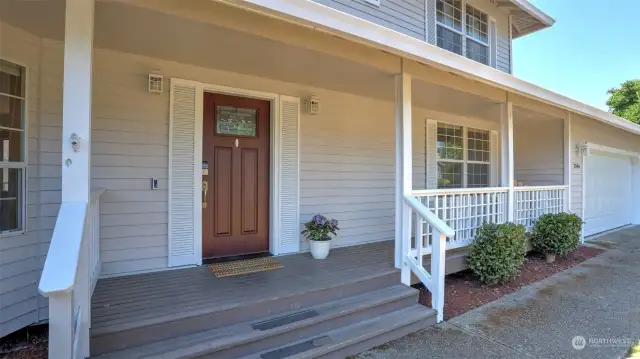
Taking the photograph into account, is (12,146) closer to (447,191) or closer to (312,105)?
(312,105)

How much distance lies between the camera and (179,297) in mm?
3100

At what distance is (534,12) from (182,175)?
8.70m

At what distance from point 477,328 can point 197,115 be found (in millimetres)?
3750

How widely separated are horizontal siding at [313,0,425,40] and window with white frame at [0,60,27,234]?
3.78 m

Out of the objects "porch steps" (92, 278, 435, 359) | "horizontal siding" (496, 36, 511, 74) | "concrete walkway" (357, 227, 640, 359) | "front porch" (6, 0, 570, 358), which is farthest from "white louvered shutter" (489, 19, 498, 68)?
"porch steps" (92, 278, 435, 359)

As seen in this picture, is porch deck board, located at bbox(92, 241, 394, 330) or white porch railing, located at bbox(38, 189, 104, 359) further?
porch deck board, located at bbox(92, 241, 394, 330)

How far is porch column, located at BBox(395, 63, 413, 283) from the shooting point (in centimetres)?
400

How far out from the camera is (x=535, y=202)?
20.4 feet

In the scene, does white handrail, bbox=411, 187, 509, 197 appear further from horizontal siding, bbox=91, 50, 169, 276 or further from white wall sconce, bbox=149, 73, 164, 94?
white wall sconce, bbox=149, 73, 164, 94

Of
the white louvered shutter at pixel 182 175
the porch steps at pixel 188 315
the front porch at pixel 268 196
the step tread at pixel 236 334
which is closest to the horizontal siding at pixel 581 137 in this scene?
the front porch at pixel 268 196

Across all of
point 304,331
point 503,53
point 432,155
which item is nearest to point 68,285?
point 304,331

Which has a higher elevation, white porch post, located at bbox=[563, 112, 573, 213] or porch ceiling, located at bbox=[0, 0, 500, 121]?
porch ceiling, located at bbox=[0, 0, 500, 121]

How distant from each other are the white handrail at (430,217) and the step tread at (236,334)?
847 millimetres

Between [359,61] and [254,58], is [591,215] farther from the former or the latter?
[254,58]
